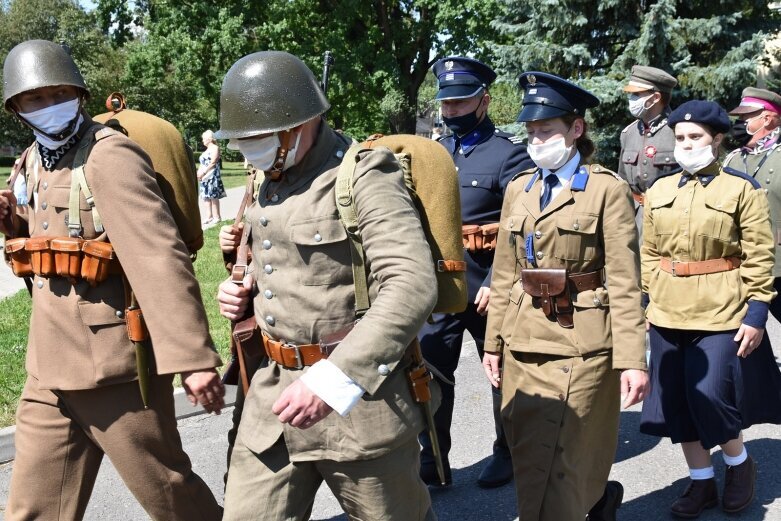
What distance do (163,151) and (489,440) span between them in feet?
9.53

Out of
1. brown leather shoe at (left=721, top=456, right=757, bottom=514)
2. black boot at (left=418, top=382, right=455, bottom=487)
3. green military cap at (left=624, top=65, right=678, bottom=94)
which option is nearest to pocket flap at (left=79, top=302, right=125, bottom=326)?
black boot at (left=418, top=382, right=455, bottom=487)

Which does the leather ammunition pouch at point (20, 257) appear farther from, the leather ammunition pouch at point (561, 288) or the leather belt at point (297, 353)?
the leather ammunition pouch at point (561, 288)

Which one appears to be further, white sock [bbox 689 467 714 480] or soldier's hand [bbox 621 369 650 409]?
white sock [bbox 689 467 714 480]

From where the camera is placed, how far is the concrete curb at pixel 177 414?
16.2 feet

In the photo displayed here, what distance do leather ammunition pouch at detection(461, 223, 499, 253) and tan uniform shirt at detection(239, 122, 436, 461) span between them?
6.11ft

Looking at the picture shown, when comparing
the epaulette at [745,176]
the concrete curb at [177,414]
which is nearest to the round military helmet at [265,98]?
the epaulette at [745,176]

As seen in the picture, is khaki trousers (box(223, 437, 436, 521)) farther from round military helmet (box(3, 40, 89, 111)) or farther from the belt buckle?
round military helmet (box(3, 40, 89, 111))

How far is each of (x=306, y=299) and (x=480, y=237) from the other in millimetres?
2085

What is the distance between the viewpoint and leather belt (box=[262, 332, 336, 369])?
2.55 m

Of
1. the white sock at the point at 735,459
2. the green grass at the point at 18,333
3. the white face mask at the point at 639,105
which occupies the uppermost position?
the white face mask at the point at 639,105

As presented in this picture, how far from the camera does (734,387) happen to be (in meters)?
4.17

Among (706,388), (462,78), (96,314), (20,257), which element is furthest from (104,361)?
(706,388)

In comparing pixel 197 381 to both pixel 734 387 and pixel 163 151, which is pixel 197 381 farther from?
pixel 734 387

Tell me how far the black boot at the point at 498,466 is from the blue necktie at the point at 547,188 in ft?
4.26
